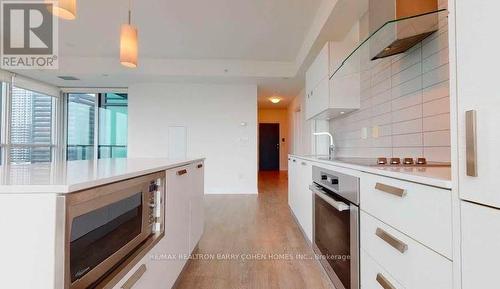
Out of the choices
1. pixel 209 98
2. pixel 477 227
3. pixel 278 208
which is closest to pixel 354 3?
pixel 477 227

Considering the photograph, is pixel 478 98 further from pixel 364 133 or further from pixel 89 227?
pixel 364 133

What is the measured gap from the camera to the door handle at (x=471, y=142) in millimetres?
631

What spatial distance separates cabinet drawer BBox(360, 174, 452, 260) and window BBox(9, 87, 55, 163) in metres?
6.38

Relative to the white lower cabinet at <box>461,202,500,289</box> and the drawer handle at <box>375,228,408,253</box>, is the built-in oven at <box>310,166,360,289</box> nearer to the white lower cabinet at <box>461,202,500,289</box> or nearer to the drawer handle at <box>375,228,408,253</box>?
the drawer handle at <box>375,228,408,253</box>

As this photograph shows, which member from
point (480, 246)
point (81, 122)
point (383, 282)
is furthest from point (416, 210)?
point (81, 122)

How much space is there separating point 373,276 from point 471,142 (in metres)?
0.78

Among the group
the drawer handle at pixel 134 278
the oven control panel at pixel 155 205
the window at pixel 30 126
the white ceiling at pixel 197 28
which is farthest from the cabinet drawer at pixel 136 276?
the window at pixel 30 126

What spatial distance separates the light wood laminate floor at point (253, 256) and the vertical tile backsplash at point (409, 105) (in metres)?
1.10

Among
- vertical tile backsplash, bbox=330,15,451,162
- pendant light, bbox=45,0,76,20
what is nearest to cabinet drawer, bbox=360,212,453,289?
vertical tile backsplash, bbox=330,15,451,162

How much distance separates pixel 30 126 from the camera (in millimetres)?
5629

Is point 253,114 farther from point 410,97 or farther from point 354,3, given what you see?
point 410,97

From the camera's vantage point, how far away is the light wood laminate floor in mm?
1855

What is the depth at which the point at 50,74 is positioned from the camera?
5.18m

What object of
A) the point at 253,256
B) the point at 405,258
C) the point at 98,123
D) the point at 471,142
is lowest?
the point at 253,256
